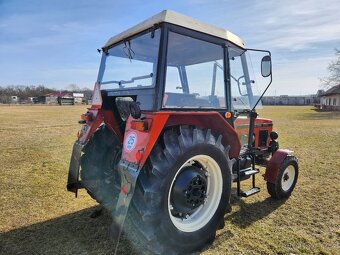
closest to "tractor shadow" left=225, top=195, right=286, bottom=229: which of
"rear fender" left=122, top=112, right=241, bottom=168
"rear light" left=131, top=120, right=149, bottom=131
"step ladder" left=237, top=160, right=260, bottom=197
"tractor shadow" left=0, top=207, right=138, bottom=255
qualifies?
"step ladder" left=237, top=160, right=260, bottom=197

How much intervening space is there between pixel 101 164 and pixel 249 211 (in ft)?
7.31

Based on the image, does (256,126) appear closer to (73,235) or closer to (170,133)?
(170,133)

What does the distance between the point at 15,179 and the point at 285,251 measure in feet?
16.5

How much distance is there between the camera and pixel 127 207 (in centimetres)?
259

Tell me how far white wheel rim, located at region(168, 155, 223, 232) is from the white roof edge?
1.45 meters

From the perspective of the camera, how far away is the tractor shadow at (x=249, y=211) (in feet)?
12.4

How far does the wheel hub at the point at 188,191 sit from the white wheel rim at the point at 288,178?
2.08 meters

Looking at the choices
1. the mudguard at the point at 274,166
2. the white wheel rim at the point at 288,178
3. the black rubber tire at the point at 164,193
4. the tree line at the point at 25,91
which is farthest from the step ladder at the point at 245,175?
the tree line at the point at 25,91

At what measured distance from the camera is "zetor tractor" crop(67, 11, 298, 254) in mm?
2676

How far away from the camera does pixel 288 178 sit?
4.73 m

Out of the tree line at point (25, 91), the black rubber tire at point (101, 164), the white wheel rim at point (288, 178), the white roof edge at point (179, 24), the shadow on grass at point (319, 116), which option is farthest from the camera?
the tree line at point (25, 91)

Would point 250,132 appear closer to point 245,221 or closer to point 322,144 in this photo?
point 245,221

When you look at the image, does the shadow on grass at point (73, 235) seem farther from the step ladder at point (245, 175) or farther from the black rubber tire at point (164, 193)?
the black rubber tire at point (164, 193)

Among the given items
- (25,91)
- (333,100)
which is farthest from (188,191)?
(25,91)
